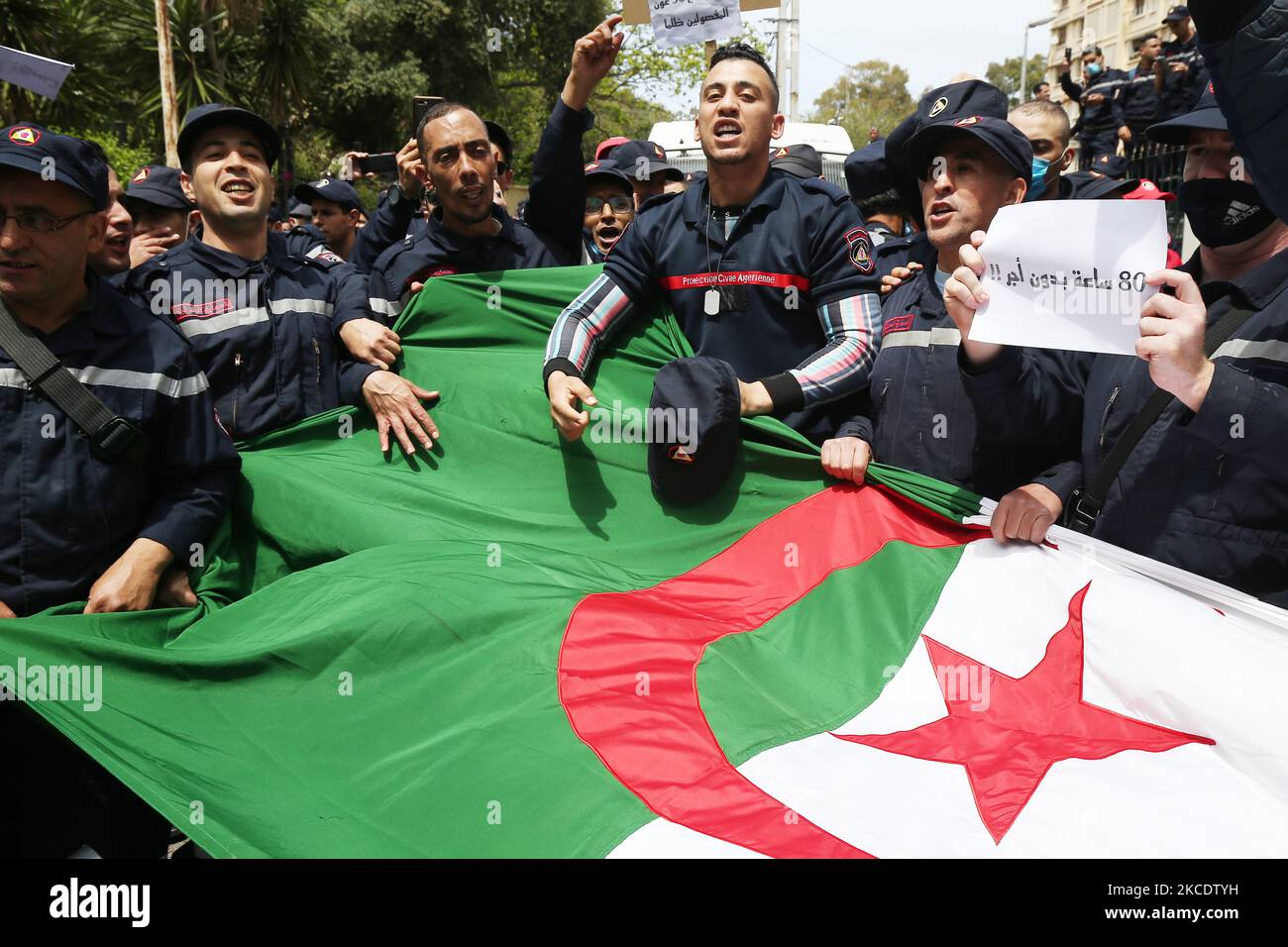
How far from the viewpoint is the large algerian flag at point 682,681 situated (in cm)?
228

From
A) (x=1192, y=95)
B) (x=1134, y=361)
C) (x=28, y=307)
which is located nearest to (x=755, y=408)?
(x=1134, y=361)

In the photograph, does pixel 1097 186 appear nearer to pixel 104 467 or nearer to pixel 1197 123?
pixel 1197 123

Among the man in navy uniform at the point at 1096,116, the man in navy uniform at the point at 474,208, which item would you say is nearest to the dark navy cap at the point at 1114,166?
the man in navy uniform at the point at 1096,116

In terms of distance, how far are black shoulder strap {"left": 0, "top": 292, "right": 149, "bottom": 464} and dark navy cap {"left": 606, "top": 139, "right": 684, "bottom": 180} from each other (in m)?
4.51

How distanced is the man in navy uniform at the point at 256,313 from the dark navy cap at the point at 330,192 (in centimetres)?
337

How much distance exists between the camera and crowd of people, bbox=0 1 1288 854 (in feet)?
8.71

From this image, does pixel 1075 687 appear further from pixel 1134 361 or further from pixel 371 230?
pixel 371 230

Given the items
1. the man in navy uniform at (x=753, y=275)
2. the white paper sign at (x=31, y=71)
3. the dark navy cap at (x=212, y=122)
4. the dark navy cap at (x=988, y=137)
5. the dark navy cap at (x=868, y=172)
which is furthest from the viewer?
the dark navy cap at (x=868, y=172)

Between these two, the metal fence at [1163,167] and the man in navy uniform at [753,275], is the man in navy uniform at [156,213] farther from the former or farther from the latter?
the metal fence at [1163,167]

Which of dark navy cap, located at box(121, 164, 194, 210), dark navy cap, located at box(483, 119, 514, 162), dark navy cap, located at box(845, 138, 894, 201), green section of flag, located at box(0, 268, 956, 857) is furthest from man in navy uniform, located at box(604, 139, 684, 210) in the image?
green section of flag, located at box(0, 268, 956, 857)

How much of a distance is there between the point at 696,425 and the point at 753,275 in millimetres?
613

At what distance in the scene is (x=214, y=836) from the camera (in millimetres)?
2266

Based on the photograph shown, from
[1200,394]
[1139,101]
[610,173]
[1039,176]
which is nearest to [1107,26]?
[1139,101]

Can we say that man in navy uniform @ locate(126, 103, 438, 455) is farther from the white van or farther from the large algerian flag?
the white van
